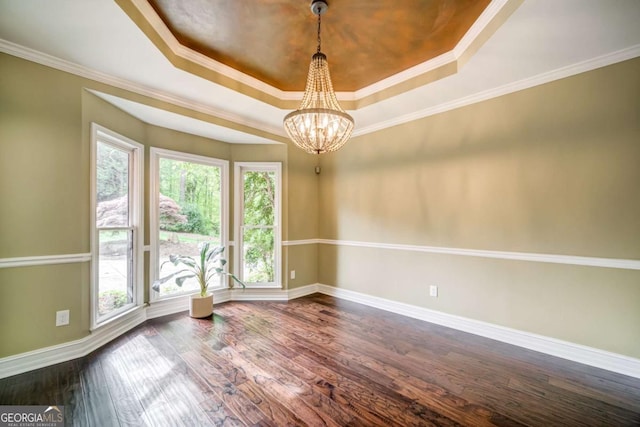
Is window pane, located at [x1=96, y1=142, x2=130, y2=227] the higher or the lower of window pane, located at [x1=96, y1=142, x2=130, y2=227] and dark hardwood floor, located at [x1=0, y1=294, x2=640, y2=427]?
the higher

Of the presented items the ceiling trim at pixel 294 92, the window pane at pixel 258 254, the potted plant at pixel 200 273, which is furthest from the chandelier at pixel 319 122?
the window pane at pixel 258 254

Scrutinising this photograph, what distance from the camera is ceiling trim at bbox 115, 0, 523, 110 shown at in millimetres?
1896

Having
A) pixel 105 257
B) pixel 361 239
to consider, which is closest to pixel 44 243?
pixel 105 257

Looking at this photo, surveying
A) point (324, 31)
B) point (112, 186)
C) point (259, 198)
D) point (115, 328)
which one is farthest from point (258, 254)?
point (324, 31)

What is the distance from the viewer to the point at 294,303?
3.90 metres

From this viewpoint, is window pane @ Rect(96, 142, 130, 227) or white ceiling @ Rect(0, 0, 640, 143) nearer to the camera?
white ceiling @ Rect(0, 0, 640, 143)

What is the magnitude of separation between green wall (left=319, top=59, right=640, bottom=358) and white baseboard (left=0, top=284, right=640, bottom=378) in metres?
0.08

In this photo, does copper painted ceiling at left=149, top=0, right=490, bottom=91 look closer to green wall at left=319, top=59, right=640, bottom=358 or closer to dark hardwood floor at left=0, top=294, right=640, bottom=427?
green wall at left=319, top=59, right=640, bottom=358

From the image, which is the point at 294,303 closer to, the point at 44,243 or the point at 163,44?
the point at 44,243

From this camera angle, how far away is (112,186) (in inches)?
113

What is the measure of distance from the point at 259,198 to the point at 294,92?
167 cm

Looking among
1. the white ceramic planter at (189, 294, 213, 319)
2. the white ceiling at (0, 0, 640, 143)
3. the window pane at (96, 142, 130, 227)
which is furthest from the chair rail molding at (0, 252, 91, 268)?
the white ceiling at (0, 0, 640, 143)

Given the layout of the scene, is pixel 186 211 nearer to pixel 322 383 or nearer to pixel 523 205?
pixel 322 383

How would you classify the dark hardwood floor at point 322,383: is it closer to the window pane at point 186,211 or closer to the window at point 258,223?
the window pane at point 186,211
